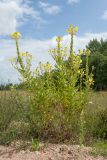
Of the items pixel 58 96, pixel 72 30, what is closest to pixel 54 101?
pixel 58 96

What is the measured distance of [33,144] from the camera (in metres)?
8.29

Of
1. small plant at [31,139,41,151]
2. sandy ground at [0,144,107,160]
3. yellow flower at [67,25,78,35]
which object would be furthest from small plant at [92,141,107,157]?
Result: yellow flower at [67,25,78,35]

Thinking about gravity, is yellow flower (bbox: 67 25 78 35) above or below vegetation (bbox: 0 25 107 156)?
above

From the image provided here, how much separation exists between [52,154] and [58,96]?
1412 millimetres

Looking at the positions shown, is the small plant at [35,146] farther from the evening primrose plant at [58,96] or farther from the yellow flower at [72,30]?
the yellow flower at [72,30]

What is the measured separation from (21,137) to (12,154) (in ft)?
3.87

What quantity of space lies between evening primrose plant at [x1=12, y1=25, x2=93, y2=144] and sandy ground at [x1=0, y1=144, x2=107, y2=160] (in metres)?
0.62

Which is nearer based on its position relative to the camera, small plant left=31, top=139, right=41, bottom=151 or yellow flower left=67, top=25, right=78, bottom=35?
small plant left=31, top=139, right=41, bottom=151

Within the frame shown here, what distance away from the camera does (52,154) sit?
7.94 m

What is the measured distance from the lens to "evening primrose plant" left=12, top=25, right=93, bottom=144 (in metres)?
8.85

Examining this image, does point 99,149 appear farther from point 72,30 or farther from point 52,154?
point 72,30

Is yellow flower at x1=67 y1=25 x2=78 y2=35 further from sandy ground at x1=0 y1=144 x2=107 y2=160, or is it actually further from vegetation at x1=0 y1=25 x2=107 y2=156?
sandy ground at x1=0 y1=144 x2=107 y2=160

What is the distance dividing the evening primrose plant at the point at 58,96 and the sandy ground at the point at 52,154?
624 mm

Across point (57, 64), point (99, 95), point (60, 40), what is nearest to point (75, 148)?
point (57, 64)
